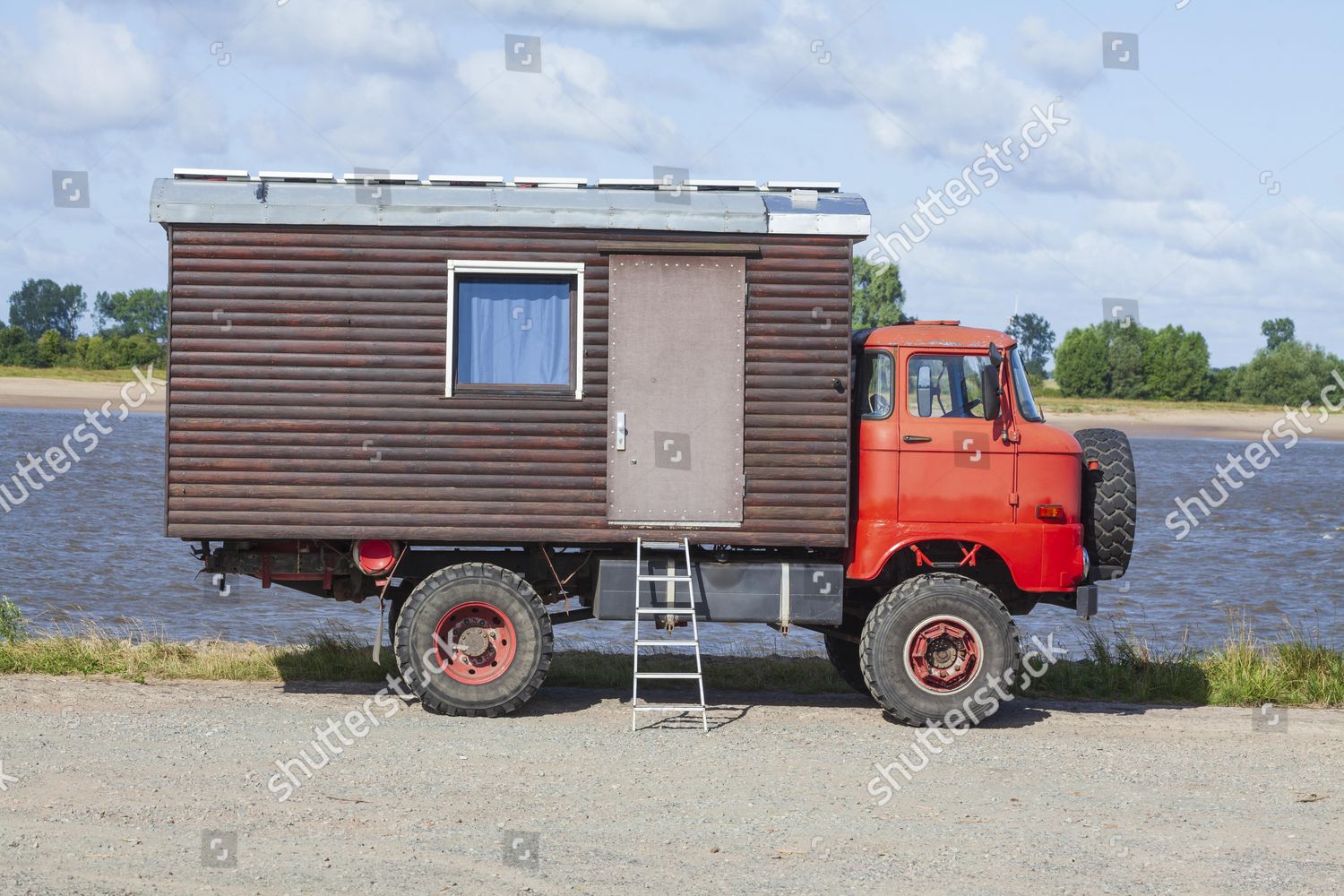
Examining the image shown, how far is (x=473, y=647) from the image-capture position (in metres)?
11.0

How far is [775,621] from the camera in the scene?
11195 millimetres

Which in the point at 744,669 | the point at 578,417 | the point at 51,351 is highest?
the point at 51,351

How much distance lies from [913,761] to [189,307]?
247 inches

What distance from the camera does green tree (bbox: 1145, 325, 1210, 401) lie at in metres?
85.8

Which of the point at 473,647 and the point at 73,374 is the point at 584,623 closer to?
the point at 473,647

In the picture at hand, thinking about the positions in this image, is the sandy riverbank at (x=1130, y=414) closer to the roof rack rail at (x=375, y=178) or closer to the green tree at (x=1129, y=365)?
the green tree at (x=1129, y=365)

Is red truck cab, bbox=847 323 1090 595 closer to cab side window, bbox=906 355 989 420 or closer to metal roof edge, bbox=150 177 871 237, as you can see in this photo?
cab side window, bbox=906 355 989 420

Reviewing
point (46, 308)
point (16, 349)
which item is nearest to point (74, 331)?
point (46, 308)

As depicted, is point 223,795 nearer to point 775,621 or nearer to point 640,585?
point 640,585

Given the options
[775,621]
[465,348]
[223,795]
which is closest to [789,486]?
[775,621]

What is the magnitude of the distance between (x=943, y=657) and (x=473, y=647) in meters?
3.59

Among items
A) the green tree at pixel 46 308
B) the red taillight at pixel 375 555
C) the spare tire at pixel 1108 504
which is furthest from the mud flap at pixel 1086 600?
the green tree at pixel 46 308

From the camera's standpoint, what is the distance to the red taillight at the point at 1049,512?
1106cm

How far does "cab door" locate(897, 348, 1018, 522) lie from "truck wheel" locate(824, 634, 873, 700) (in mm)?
1713
